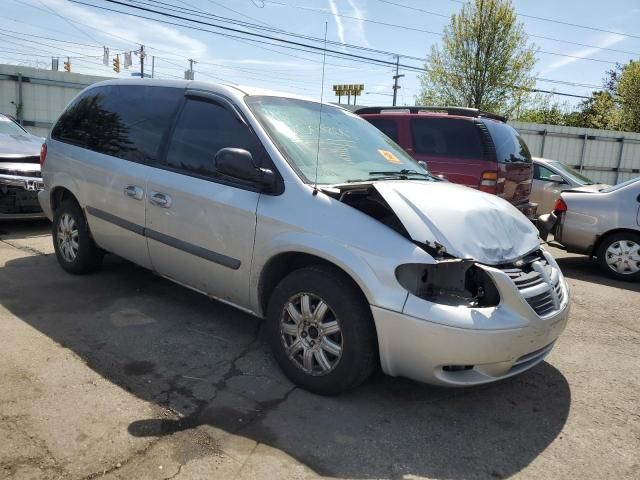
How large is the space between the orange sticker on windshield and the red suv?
2889 mm

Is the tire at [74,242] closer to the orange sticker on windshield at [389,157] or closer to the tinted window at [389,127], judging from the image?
the orange sticker on windshield at [389,157]

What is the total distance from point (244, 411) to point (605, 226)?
17.9 ft

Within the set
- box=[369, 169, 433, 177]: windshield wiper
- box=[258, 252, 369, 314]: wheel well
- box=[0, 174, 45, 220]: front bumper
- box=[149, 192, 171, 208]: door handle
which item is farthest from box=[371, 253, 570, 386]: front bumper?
box=[0, 174, 45, 220]: front bumper

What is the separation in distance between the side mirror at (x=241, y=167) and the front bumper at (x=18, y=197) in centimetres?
451

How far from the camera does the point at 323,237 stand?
3.04 metres

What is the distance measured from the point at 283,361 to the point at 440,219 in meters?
1.28

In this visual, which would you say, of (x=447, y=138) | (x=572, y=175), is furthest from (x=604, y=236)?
(x=572, y=175)

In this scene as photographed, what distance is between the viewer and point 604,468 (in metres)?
2.64

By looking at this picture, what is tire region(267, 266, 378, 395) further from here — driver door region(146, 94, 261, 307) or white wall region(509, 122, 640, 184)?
white wall region(509, 122, 640, 184)

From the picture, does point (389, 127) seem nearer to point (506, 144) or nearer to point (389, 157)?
point (506, 144)

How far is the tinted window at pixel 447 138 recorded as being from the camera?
22.6 ft

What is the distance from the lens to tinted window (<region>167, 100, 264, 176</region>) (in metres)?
3.60

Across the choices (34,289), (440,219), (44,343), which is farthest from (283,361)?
(34,289)

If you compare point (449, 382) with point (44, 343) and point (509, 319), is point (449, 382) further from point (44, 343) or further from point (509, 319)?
point (44, 343)
